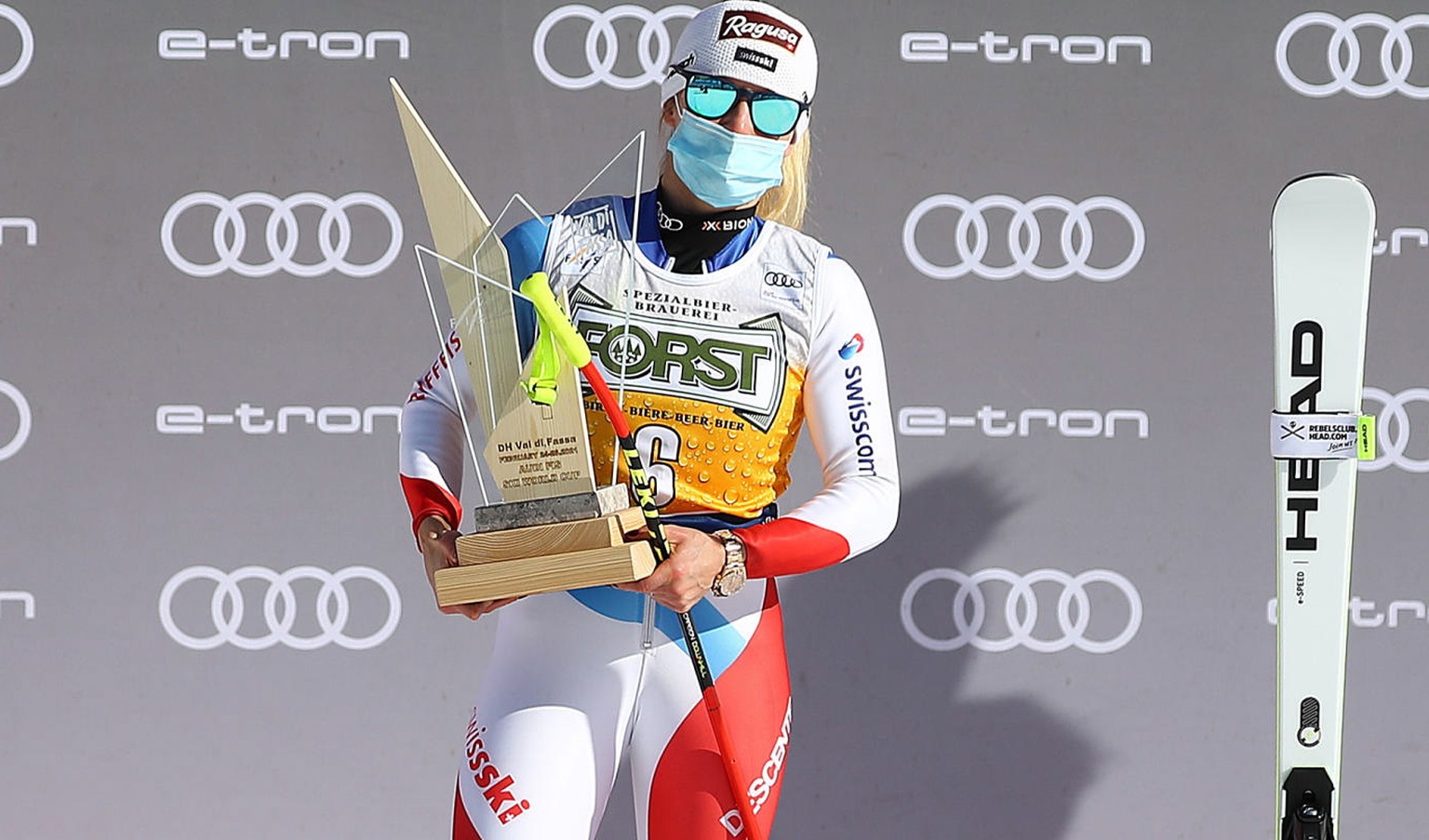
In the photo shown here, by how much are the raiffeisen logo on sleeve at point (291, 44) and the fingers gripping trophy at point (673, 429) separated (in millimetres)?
1230

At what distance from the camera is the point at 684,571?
171cm

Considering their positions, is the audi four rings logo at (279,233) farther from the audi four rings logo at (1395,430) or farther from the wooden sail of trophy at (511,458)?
the audi four rings logo at (1395,430)

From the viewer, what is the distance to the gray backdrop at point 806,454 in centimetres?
301

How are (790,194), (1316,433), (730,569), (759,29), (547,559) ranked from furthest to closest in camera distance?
(1316,433) < (790,194) < (759,29) < (730,569) < (547,559)

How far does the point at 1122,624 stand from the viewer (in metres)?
3.09

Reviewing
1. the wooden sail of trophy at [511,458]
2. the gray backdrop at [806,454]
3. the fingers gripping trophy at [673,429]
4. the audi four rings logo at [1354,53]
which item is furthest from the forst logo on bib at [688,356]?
A: the audi four rings logo at [1354,53]

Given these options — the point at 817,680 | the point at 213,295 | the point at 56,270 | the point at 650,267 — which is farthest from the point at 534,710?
the point at 56,270

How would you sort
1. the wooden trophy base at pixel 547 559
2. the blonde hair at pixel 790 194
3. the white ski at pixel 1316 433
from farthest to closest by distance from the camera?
the white ski at pixel 1316 433, the blonde hair at pixel 790 194, the wooden trophy base at pixel 547 559

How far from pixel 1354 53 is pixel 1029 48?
0.67 metres

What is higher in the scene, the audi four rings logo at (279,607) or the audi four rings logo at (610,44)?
the audi four rings logo at (610,44)

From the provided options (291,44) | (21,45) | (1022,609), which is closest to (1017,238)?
(1022,609)

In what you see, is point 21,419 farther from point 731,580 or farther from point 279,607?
point 731,580

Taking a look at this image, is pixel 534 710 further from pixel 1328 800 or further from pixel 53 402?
pixel 53 402

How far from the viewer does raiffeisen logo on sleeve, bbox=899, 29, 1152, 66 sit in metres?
3.01
